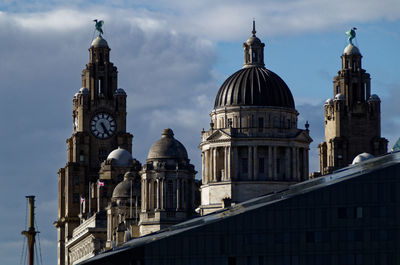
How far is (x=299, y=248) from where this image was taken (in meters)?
198

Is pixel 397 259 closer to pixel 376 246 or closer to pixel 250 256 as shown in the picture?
pixel 376 246

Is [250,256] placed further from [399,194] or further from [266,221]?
[399,194]

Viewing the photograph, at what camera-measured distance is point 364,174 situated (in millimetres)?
198500

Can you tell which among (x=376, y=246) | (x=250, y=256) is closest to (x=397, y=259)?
(x=376, y=246)

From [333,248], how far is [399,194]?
8495mm

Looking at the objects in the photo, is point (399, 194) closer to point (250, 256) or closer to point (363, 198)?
point (363, 198)

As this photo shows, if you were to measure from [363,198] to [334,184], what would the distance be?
3.25m

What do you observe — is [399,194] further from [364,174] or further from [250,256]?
[250,256]

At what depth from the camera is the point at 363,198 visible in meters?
198

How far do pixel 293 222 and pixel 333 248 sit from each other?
16.1ft

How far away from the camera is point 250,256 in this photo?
200 metres

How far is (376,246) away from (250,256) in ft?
42.0

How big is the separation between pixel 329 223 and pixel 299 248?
391 centimetres

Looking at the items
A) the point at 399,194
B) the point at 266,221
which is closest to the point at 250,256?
the point at 266,221
